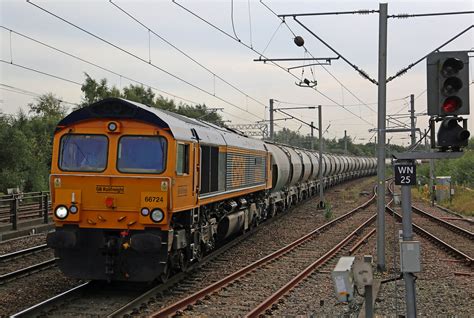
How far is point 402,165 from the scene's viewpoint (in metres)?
7.75

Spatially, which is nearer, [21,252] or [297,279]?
[297,279]

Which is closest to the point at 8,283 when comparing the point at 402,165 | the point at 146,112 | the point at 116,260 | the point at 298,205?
the point at 116,260

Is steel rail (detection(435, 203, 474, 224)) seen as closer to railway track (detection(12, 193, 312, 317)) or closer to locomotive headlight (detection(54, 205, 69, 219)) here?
railway track (detection(12, 193, 312, 317))

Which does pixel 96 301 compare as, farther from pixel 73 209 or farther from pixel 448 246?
pixel 448 246

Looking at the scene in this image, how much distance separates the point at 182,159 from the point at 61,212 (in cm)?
234

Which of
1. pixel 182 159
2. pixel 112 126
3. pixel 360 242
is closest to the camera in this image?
pixel 112 126

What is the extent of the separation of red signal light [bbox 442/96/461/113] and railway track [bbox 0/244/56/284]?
341 inches

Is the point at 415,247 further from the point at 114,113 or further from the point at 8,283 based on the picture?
the point at 8,283

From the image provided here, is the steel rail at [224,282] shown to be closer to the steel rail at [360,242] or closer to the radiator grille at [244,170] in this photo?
the steel rail at [360,242]

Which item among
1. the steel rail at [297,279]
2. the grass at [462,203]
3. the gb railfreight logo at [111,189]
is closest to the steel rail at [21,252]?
the gb railfreight logo at [111,189]

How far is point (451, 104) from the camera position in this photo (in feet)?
20.6

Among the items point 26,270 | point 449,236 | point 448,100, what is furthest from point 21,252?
point 449,236

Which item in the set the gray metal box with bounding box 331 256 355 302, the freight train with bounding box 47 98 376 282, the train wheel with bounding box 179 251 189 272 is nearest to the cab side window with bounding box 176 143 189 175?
the freight train with bounding box 47 98 376 282

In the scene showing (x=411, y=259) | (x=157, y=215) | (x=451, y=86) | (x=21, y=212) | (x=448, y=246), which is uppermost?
(x=451, y=86)
